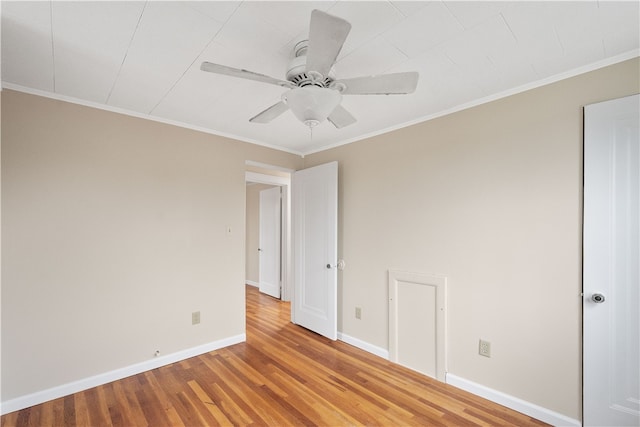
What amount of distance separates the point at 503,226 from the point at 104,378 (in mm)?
3386

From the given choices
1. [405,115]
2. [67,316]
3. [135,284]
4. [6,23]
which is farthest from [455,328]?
[6,23]

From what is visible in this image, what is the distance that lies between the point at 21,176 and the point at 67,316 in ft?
3.59

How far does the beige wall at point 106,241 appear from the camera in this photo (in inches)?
85.1

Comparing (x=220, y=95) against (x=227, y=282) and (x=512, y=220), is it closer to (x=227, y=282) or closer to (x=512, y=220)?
(x=227, y=282)

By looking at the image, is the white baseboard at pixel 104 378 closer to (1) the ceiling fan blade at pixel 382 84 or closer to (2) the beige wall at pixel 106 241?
(2) the beige wall at pixel 106 241

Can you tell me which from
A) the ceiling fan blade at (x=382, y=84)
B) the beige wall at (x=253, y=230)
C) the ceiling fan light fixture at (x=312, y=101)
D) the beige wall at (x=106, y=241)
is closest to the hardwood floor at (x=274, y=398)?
the beige wall at (x=106, y=241)

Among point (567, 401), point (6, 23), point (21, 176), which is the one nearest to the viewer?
point (6, 23)

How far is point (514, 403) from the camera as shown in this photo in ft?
6.99

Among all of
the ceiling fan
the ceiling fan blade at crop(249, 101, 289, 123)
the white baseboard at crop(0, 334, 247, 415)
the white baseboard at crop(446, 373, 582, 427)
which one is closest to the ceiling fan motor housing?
the ceiling fan

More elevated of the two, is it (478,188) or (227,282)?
(478,188)

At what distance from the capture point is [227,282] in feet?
10.7

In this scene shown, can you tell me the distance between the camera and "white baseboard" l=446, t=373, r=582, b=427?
1.94 m

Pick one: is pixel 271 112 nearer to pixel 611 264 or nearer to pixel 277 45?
pixel 277 45

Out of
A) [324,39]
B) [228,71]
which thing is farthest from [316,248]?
[324,39]
